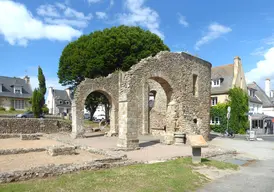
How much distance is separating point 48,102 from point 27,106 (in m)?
15.8

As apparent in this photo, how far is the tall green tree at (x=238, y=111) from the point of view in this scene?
2734 cm

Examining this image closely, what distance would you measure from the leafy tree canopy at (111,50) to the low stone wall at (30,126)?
714 centimetres

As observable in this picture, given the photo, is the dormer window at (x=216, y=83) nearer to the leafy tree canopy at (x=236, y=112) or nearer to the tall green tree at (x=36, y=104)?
the leafy tree canopy at (x=236, y=112)

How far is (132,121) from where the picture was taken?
474 inches

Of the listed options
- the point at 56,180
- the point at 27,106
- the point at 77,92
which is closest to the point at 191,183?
the point at 56,180

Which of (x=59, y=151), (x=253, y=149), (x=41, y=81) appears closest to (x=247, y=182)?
(x=59, y=151)

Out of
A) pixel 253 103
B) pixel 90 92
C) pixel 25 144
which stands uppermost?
pixel 90 92

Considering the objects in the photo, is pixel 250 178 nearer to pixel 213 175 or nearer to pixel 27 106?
pixel 213 175

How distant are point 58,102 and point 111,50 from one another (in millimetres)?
33268

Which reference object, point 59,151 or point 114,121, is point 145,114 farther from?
point 59,151

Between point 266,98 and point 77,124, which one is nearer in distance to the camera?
point 77,124

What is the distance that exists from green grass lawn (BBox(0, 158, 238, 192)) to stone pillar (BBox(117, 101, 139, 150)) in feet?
13.0

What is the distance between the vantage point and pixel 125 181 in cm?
618

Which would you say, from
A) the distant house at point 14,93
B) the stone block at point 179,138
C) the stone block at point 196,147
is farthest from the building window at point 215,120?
the distant house at point 14,93
